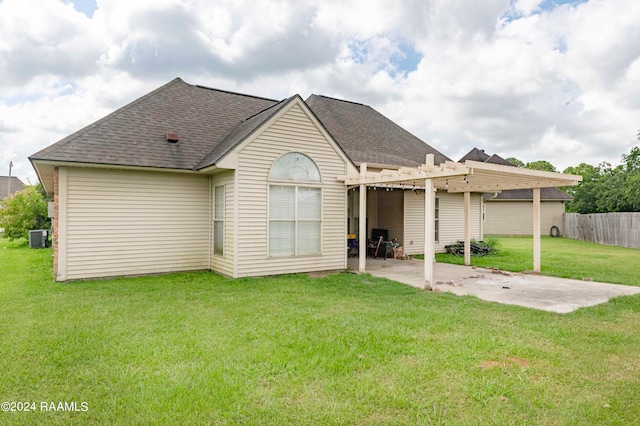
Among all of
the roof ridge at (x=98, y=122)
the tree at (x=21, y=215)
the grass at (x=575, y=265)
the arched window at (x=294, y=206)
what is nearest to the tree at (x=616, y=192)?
the grass at (x=575, y=265)

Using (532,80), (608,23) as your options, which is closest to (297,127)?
(608,23)

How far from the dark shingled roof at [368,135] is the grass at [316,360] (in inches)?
278

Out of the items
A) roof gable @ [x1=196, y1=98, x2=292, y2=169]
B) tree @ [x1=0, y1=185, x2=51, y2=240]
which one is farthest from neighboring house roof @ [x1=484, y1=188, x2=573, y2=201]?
tree @ [x1=0, y1=185, x2=51, y2=240]

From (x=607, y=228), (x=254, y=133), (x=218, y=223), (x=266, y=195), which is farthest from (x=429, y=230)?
(x=607, y=228)

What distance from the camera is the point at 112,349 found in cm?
405

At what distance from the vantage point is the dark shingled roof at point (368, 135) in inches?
→ 497

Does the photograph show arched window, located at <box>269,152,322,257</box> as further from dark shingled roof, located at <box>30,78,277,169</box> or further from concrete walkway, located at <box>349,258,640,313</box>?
dark shingled roof, located at <box>30,78,277,169</box>

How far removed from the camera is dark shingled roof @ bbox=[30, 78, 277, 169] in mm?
7930

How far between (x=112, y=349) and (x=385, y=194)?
11815 millimetres

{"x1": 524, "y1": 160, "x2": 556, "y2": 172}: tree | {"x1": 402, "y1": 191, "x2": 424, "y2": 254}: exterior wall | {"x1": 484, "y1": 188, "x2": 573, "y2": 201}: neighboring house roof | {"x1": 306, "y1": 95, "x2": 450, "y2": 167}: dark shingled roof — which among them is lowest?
{"x1": 402, "y1": 191, "x2": 424, "y2": 254}: exterior wall

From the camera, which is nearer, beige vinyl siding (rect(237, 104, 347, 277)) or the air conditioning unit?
beige vinyl siding (rect(237, 104, 347, 277))

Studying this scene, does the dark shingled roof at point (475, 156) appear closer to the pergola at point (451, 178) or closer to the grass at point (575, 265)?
the grass at point (575, 265)

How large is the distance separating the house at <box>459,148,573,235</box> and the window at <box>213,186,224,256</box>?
21.0m

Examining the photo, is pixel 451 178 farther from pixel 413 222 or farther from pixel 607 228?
pixel 607 228
